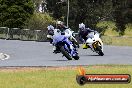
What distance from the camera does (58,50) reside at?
22.2 meters

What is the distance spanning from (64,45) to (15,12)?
37.9m

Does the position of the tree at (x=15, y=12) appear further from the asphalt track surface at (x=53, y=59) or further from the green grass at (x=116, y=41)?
the asphalt track surface at (x=53, y=59)

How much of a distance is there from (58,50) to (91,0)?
176 ft

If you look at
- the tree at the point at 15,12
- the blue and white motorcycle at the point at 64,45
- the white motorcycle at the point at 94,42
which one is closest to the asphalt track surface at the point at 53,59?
the blue and white motorcycle at the point at 64,45

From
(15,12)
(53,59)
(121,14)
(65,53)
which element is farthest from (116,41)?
(65,53)

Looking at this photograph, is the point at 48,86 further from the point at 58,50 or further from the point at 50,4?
the point at 50,4

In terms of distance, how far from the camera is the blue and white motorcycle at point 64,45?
2169cm

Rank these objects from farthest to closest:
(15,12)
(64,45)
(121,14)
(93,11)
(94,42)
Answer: (121,14), (93,11), (15,12), (94,42), (64,45)

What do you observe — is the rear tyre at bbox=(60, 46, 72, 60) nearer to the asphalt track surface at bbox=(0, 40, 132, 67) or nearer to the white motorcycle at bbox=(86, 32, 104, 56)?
the asphalt track surface at bbox=(0, 40, 132, 67)

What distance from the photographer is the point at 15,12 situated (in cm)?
5909

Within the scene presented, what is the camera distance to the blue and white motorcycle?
2169 cm

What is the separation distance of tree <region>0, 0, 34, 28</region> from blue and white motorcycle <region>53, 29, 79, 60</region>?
35947mm

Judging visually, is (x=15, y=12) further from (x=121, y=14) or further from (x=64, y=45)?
(x=64, y=45)

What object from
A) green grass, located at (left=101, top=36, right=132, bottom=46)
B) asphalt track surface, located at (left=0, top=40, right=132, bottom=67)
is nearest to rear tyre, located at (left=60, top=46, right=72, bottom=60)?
asphalt track surface, located at (left=0, top=40, right=132, bottom=67)
